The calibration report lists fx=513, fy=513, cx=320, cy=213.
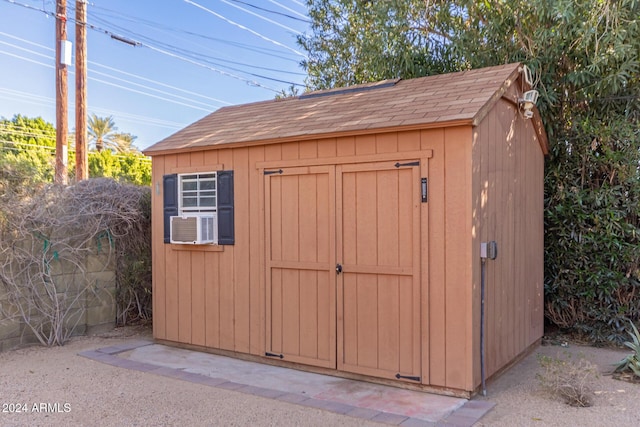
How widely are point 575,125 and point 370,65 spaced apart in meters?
3.50

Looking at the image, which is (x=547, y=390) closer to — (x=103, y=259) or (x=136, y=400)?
(x=136, y=400)

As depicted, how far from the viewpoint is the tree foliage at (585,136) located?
223 inches

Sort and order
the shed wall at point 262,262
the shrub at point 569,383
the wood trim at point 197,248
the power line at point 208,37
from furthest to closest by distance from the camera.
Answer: the power line at point 208,37 → the wood trim at point 197,248 → the shed wall at point 262,262 → the shrub at point 569,383

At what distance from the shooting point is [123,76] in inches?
784

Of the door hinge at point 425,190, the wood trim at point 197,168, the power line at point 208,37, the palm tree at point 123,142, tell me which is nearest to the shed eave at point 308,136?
the wood trim at point 197,168

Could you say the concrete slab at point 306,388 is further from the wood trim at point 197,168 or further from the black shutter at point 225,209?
the wood trim at point 197,168

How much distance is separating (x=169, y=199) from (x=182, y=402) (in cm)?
251

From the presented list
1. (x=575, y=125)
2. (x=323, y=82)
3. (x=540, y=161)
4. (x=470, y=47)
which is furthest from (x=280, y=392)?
(x=323, y=82)

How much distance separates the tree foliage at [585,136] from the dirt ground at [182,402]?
3.95 ft

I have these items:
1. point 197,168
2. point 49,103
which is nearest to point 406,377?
point 197,168

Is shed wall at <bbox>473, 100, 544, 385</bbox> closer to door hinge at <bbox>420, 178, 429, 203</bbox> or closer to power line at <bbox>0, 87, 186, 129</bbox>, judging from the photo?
door hinge at <bbox>420, 178, 429, 203</bbox>

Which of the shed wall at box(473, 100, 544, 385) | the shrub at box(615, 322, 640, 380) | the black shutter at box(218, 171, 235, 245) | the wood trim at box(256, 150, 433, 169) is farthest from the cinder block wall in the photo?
the shrub at box(615, 322, 640, 380)

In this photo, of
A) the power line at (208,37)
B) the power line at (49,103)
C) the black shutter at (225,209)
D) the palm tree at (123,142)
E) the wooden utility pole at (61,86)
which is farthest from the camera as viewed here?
the palm tree at (123,142)

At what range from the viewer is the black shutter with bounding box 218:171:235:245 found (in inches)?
211
